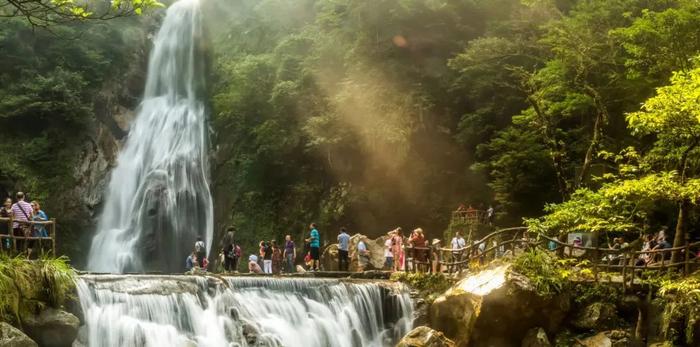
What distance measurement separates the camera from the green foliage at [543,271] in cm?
1508

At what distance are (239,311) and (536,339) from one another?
6938 millimetres

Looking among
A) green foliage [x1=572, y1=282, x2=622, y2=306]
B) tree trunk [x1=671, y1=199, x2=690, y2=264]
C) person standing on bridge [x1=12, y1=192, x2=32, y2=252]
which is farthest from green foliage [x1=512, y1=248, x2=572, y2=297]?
person standing on bridge [x1=12, y1=192, x2=32, y2=252]

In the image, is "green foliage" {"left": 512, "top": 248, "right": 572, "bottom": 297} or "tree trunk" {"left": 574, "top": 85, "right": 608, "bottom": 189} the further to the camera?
"tree trunk" {"left": 574, "top": 85, "right": 608, "bottom": 189}

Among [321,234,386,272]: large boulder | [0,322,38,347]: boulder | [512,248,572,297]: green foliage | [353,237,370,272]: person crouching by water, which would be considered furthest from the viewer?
[321,234,386,272]: large boulder

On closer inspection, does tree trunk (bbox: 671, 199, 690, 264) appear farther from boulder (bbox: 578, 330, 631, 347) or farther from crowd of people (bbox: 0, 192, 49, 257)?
crowd of people (bbox: 0, 192, 49, 257)

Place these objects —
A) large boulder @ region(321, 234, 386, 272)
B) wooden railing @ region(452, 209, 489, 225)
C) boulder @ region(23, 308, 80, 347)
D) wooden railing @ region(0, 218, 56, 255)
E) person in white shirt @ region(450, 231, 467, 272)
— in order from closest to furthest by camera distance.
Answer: boulder @ region(23, 308, 80, 347)
wooden railing @ region(0, 218, 56, 255)
person in white shirt @ region(450, 231, 467, 272)
large boulder @ region(321, 234, 386, 272)
wooden railing @ region(452, 209, 489, 225)

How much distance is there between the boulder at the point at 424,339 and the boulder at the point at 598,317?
3.17 m

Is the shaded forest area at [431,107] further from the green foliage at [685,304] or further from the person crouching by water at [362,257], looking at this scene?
the person crouching by water at [362,257]

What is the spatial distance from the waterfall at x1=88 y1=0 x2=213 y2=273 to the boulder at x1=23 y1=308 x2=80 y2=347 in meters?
16.6

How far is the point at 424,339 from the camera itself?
14.6 metres

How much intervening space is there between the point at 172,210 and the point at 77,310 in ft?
57.3

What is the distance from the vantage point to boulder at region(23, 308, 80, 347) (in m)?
12.3

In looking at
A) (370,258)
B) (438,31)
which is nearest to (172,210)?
(370,258)

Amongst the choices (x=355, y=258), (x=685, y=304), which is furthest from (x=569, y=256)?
(x=355, y=258)
